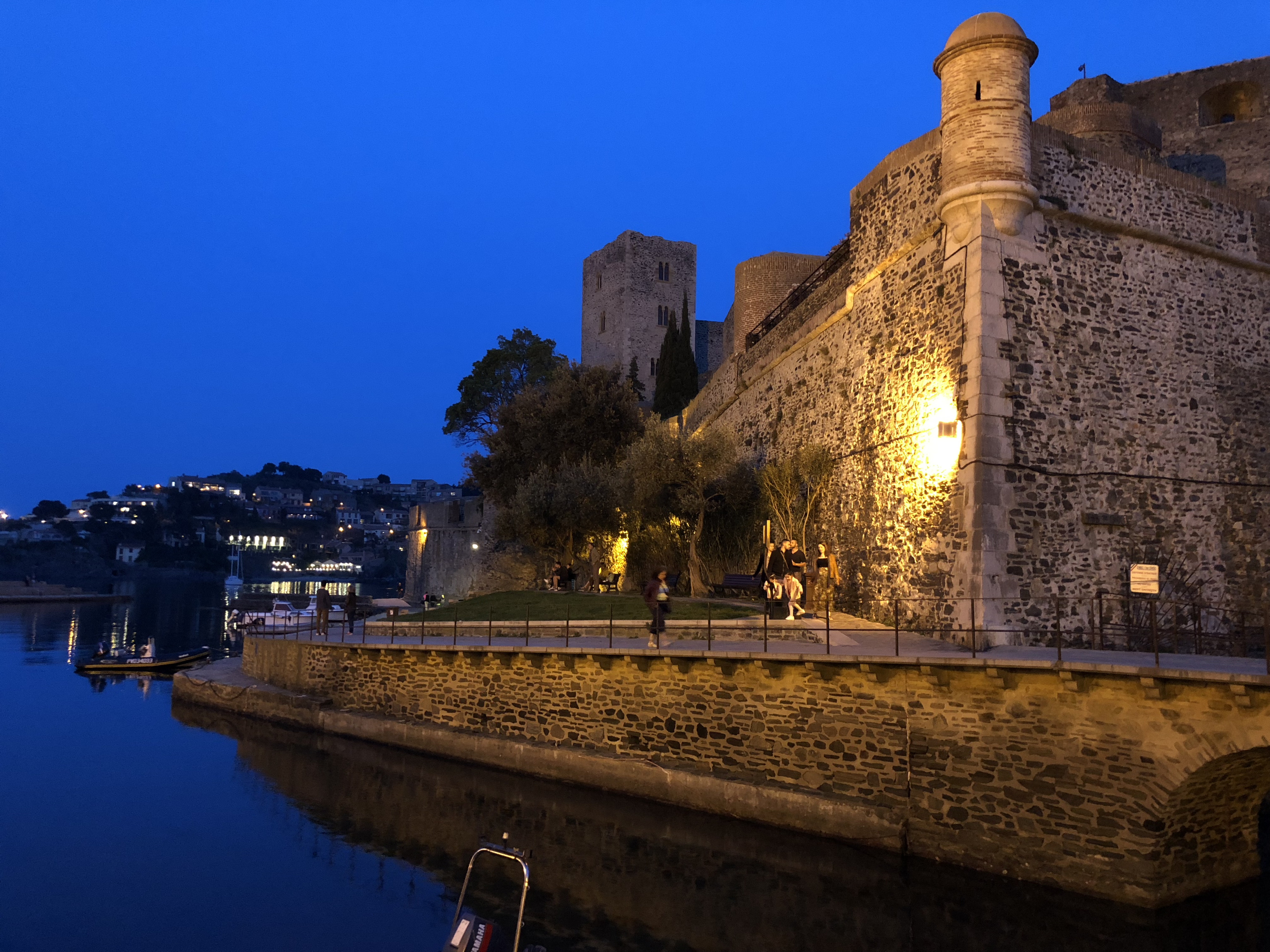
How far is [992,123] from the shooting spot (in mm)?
13961

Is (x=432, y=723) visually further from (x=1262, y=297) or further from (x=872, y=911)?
(x=1262, y=297)

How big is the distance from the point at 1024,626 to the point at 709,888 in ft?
20.9

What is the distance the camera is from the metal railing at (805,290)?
20672mm

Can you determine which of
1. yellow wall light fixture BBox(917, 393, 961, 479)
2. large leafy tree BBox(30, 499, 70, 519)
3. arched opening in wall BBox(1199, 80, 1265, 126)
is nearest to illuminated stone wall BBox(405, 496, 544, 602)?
yellow wall light fixture BBox(917, 393, 961, 479)

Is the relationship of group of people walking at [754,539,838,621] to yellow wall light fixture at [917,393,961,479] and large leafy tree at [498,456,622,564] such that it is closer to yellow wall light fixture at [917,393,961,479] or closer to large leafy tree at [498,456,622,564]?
yellow wall light fixture at [917,393,961,479]

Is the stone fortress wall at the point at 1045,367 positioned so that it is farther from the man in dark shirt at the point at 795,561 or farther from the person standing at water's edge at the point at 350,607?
the person standing at water's edge at the point at 350,607

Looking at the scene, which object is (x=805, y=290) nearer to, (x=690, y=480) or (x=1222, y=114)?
(x=690, y=480)

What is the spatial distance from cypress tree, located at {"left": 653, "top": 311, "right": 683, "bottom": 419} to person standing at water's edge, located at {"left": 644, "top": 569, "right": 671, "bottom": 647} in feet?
103

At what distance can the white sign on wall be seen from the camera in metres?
12.3

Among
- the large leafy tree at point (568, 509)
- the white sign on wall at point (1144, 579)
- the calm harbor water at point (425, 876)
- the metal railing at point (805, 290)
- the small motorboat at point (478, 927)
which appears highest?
the metal railing at point (805, 290)

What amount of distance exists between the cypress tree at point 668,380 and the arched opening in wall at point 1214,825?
36364 millimetres

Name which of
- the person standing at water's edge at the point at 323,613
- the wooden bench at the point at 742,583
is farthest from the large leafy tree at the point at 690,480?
the person standing at water's edge at the point at 323,613

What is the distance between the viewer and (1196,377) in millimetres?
15344

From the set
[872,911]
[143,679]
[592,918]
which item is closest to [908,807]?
[872,911]
